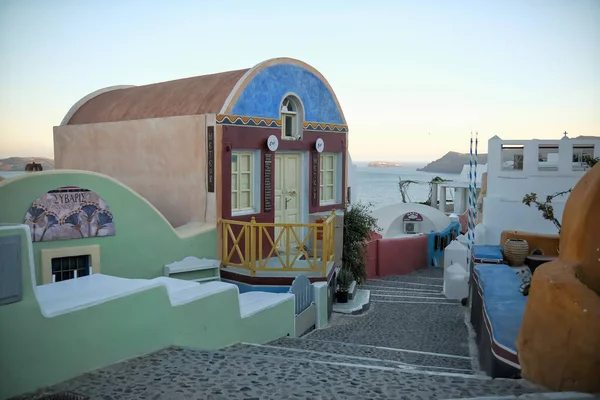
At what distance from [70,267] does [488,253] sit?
27.5 feet

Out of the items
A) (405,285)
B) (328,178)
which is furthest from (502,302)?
(405,285)

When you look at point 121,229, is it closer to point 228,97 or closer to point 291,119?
point 228,97

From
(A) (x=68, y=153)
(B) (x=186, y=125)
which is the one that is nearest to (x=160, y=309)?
(B) (x=186, y=125)

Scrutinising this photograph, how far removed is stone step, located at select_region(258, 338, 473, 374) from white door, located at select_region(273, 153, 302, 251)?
183 inches

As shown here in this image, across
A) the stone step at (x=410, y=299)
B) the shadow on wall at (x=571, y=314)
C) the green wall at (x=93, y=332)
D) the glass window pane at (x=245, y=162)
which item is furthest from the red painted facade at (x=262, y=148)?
the shadow on wall at (x=571, y=314)

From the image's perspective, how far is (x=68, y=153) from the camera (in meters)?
15.2

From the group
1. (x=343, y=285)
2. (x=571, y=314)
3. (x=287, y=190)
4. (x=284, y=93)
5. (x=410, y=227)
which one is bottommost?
(x=343, y=285)

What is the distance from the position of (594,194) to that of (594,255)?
585 mm

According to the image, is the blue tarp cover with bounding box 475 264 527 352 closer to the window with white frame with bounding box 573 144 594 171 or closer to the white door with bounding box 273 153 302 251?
the white door with bounding box 273 153 302 251

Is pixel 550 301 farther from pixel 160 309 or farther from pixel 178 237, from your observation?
A: pixel 178 237

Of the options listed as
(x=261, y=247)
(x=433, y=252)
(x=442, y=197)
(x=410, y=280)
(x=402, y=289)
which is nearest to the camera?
(x=261, y=247)

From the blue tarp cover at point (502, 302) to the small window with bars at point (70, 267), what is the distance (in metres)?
6.53

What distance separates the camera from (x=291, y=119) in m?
14.1

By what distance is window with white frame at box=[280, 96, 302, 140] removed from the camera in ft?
45.2
